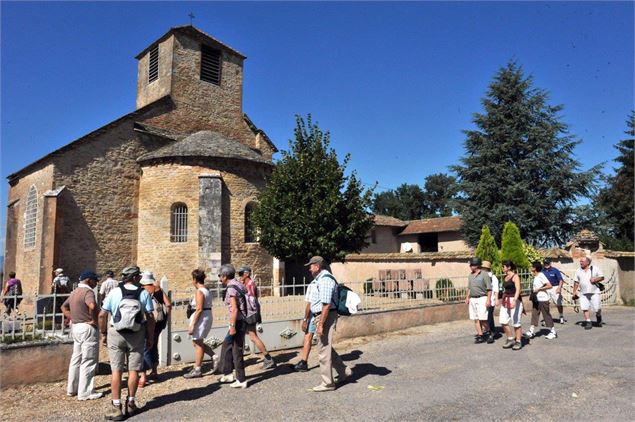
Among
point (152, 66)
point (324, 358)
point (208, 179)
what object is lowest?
point (324, 358)

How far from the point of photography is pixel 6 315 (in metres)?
6.02

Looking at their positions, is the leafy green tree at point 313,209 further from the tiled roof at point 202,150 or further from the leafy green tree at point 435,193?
the leafy green tree at point 435,193

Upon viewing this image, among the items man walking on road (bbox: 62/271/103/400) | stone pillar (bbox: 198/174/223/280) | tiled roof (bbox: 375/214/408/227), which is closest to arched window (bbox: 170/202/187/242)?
stone pillar (bbox: 198/174/223/280)

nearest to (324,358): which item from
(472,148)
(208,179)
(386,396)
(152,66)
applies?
(386,396)

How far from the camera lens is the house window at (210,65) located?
23.1 m

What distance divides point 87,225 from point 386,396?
15.9 metres

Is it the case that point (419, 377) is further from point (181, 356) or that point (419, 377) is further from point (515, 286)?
point (181, 356)

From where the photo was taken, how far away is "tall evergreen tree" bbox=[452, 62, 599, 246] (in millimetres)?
24766

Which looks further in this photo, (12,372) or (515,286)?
(515,286)

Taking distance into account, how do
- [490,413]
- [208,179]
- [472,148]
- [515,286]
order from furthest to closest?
[472,148] < [208,179] < [515,286] < [490,413]

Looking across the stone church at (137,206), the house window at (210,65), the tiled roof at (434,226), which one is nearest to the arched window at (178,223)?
the stone church at (137,206)

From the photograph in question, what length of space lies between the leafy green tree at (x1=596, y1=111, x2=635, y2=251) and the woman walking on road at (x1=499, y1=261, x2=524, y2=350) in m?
26.6

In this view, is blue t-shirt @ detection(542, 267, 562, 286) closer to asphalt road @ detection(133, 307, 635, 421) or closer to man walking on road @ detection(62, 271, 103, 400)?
asphalt road @ detection(133, 307, 635, 421)

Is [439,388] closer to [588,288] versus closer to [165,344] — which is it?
[165,344]
